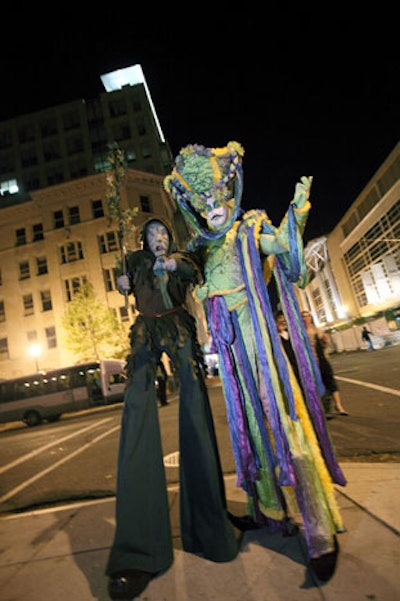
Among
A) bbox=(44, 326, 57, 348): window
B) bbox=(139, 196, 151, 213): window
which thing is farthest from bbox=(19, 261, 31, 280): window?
bbox=(139, 196, 151, 213): window

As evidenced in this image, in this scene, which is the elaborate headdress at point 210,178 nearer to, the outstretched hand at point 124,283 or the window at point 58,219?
the outstretched hand at point 124,283

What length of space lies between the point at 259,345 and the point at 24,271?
3790cm

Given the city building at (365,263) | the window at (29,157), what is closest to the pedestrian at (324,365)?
the city building at (365,263)

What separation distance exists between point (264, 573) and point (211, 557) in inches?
12.1

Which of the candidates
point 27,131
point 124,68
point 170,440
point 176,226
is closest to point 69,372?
point 170,440

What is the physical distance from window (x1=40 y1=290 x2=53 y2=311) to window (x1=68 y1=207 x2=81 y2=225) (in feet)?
23.5

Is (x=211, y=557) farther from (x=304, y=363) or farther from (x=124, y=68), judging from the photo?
(x=124, y=68)

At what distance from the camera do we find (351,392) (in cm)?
841

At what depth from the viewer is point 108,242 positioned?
34.3 metres

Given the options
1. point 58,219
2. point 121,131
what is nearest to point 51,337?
point 58,219

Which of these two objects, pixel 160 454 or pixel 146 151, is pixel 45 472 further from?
pixel 146 151

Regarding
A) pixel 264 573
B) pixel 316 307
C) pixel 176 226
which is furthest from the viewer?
pixel 316 307

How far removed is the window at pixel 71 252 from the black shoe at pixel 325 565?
1394 inches

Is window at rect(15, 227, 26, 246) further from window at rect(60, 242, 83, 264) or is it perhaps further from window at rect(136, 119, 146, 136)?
window at rect(136, 119, 146, 136)
